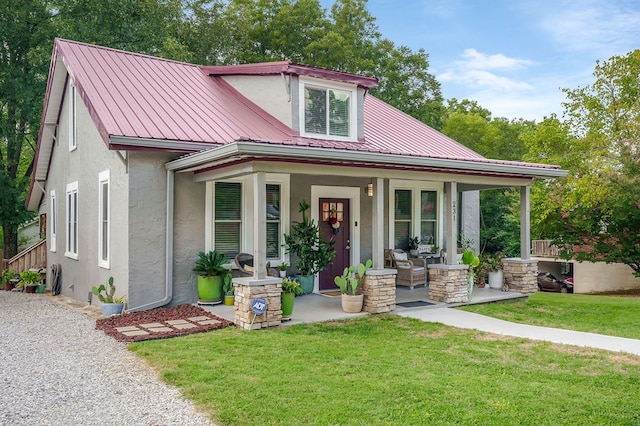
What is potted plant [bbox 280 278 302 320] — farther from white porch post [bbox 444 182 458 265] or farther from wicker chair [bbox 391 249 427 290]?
wicker chair [bbox 391 249 427 290]

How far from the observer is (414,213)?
12320 millimetres

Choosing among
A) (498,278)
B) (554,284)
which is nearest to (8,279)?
(498,278)

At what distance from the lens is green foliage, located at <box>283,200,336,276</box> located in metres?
9.80

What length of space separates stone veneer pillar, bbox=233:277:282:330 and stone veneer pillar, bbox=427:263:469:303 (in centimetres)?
346

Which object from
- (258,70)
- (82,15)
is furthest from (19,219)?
(258,70)

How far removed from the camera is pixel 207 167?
27.7 feet

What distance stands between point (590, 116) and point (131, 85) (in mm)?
16974

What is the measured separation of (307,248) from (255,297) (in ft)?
8.57

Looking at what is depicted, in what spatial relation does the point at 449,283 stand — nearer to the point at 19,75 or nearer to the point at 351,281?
the point at 351,281

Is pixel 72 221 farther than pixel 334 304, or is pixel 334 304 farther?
pixel 72 221

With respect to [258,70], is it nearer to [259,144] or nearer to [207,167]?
[207,167]

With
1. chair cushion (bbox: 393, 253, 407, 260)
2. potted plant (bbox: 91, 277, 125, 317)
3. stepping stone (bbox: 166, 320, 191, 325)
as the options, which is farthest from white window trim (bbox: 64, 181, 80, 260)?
chair cushion (bbox: 393, 253, 407, 260)

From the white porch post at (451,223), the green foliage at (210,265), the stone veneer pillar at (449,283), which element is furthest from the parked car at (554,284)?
the green foliage at (210,265)

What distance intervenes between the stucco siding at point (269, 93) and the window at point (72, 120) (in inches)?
146
